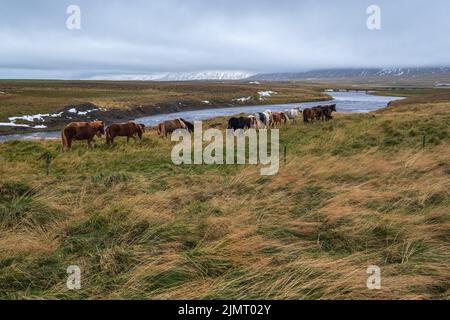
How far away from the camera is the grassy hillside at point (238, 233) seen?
362cm

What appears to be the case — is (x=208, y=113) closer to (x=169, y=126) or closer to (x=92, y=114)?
(x=92, y=114)

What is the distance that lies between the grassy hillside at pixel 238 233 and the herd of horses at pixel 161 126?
667 cm

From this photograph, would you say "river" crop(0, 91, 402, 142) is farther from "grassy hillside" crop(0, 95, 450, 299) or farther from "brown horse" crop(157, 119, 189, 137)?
"grassy hillside" crop(0, 95, 450, 299)

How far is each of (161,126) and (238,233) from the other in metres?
14.2

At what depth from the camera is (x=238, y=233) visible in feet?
15.2

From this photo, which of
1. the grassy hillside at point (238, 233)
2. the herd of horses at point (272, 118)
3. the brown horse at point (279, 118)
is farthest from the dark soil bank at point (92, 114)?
the grassy hillside at point (238, 233)

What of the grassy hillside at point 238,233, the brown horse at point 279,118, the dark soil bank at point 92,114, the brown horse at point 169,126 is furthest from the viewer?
the dark soil bank at point 92,114

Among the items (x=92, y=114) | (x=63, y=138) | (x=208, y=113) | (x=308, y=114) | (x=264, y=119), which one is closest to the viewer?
(x=63, y=138)

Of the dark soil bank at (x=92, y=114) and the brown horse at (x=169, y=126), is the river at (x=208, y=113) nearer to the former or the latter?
the dark soil bank at (x=92, y=114)

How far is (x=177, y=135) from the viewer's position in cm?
1688

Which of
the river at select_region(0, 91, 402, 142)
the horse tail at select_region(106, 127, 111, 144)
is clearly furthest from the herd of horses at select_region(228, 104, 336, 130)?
the river at select_region(0, 91, 402, 142)

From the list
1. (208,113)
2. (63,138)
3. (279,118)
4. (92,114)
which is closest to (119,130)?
(63,138)
